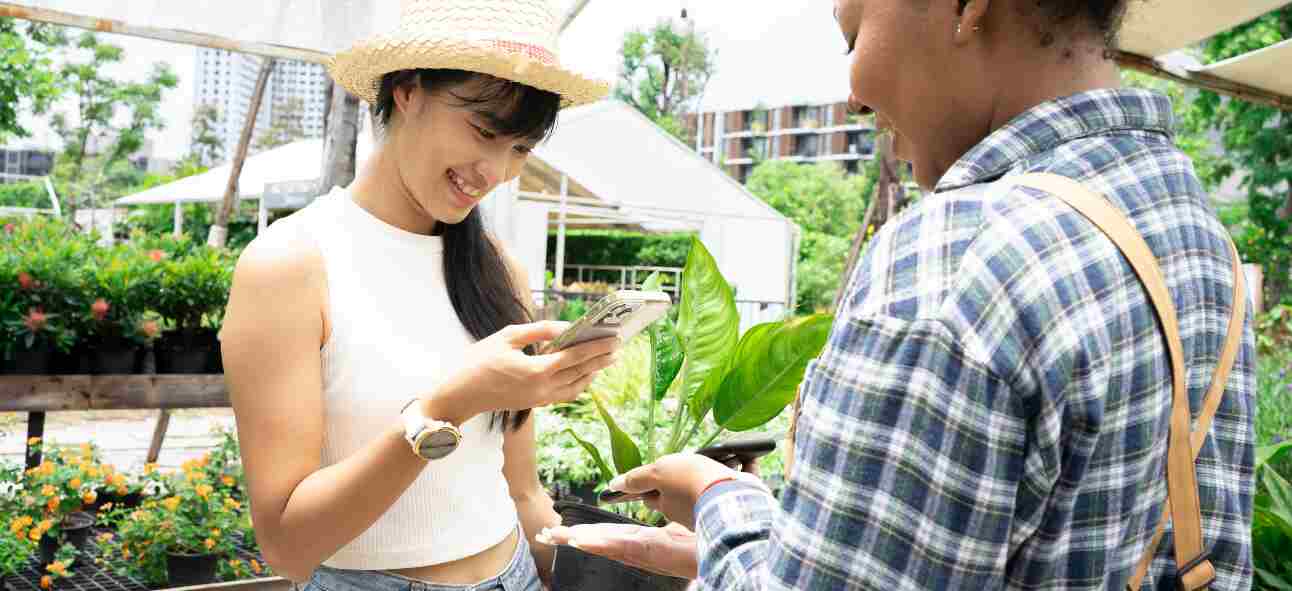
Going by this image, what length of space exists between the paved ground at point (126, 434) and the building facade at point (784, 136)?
73638mm

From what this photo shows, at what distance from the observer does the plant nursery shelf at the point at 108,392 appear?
131 inches

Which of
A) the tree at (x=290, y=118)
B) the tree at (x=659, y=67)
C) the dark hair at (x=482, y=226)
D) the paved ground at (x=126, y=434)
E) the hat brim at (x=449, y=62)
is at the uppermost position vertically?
the tree at (x=659, y=67)

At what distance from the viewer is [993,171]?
73cm

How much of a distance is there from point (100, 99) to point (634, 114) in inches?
868

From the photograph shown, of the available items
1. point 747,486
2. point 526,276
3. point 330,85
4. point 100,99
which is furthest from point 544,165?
point 100,99

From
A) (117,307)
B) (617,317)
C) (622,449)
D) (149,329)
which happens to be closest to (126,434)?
(117,307)

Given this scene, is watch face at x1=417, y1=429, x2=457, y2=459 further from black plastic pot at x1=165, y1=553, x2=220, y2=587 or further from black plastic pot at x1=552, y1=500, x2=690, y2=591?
black plastic pot at x1=165, y1=553, x2=220, y2=587

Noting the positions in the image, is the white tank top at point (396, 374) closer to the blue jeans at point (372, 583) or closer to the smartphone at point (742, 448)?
the blue jeans at point (372, 583)

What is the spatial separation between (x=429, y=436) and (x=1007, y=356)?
2.50 feet

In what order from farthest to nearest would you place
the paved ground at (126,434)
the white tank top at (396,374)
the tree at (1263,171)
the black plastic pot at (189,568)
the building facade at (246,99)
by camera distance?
the building facade at (246,99) → the tree at (1263,171) → the paved ground at (126,434) → the black plastic pot at (189,568) → the white tank top at (396,374)

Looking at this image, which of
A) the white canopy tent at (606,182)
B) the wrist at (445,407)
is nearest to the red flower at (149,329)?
the wrist at (445,407)

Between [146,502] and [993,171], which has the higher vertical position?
[993,171]

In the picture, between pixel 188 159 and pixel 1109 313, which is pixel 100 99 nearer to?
pixel 188 159

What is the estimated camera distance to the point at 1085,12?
75cm
